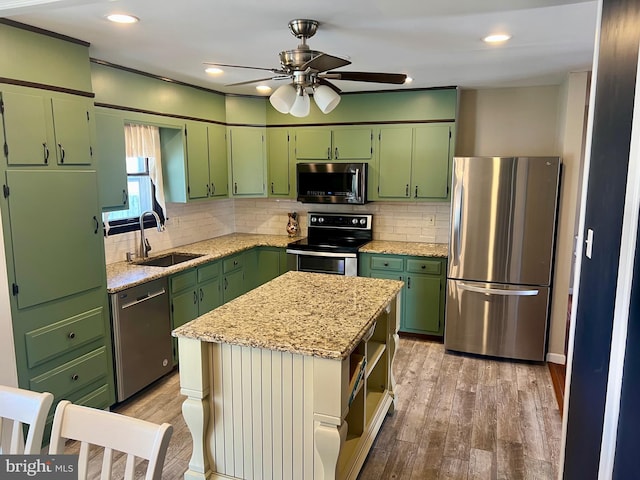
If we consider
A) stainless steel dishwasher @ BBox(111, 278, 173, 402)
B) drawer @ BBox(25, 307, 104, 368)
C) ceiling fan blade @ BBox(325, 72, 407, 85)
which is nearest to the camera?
ceiling fan blade @ BBox(325, 72, 407, 85)

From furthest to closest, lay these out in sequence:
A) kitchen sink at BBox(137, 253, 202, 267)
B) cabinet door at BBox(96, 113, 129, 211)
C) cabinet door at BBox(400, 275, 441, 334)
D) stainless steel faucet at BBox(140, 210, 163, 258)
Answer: cabinet door at BBox(400, 275, 441, 334) < kitchen sink at BBox(137, 253, 202, 267) < stainless steel faucet at BBox(140, 210, 163, 258) < cabinet door at BBox(96, 113, 129, 211)

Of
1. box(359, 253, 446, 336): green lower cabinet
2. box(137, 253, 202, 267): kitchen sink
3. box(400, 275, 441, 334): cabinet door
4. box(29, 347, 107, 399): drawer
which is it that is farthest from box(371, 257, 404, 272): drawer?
box(29, 347, 107, 399): drawer

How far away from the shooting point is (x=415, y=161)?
4371 mm

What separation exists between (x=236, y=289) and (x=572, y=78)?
3.43 meters

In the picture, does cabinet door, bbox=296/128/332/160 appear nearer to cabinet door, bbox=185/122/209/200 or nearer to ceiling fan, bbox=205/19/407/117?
cabinet door, bbox=185/122/209/200

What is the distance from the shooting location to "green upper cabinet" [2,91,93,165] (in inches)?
90.4

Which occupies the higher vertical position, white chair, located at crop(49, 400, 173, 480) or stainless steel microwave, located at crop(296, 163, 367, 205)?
stainless steel microwave, located at crop(296, 163, 367, 205)

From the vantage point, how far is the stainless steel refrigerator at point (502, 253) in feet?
11.7

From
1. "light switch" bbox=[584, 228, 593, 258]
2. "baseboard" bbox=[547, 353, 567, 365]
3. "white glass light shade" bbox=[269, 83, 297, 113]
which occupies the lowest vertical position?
"baseboard" bbox=[547, 353, 567, 365]

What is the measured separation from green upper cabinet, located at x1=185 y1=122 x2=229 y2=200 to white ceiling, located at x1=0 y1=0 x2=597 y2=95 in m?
0.69

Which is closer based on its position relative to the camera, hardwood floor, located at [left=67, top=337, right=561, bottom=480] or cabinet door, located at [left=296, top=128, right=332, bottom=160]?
hardwood floor, located at [left=67, top=337, right=561, bottom=480]

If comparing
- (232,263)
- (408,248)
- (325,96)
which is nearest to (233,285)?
(232,263)

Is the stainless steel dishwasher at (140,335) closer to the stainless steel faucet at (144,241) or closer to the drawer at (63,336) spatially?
the drawer at (63,336)

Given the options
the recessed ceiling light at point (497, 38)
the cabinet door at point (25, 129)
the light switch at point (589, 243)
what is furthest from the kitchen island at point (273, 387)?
the recessed ceiling light at point (497, 38)
